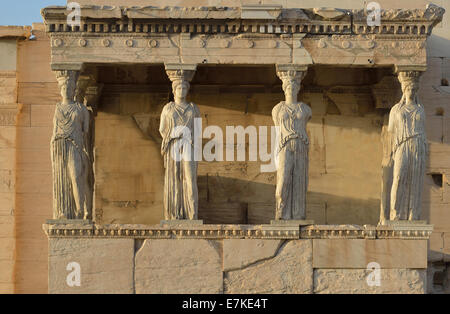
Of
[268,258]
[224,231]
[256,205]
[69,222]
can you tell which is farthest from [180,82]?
[256,205]

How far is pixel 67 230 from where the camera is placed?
49.6 feet

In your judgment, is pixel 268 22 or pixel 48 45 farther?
pixel 48 45

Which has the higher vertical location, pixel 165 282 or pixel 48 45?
pixel 48 45

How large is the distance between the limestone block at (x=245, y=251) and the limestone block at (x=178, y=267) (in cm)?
10

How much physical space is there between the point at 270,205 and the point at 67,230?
10.1 feet

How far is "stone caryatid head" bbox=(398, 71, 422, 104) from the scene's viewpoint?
15445mm

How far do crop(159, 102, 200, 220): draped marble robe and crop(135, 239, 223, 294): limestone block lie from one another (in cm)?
34

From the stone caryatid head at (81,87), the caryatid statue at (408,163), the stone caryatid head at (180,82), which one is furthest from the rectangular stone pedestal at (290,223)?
the stone caryatid head at (81,87)

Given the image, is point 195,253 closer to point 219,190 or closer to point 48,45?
point 219,190

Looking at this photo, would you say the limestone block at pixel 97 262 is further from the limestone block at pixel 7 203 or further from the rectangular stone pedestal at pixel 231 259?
the limestone block at pixel 7 203

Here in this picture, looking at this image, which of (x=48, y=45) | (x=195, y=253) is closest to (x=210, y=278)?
(x=195, y=253)

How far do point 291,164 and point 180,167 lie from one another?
126 cm

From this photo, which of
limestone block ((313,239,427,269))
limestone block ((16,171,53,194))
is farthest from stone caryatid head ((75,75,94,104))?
limestone block ((313,239,427,269))

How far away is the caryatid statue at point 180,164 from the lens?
15.2 m
